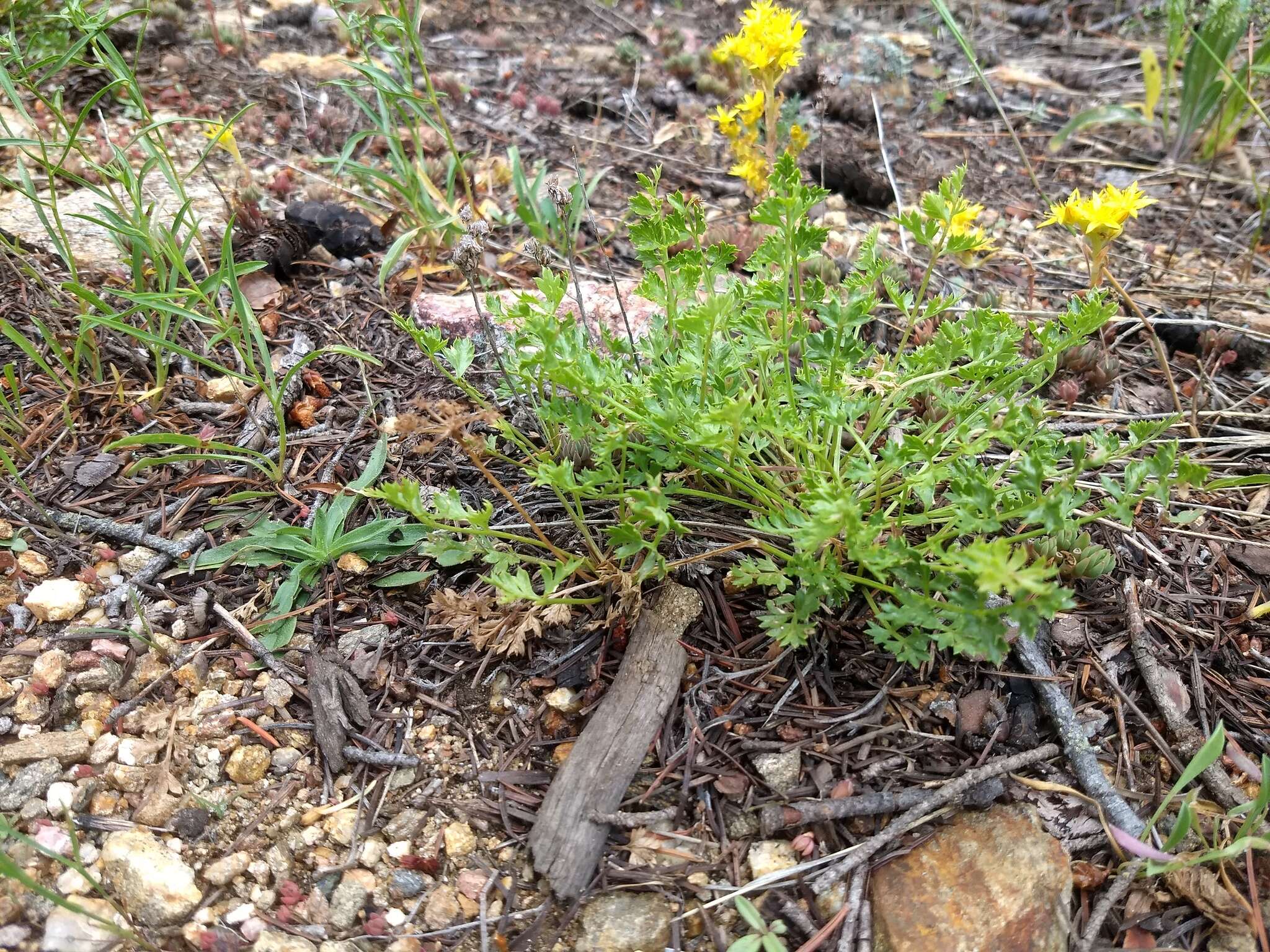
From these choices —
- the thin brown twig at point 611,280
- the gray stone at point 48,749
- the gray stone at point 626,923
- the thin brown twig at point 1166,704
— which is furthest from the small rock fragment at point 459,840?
the thin brown twig at point 1166,704

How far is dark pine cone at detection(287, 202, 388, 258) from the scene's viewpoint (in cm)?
323

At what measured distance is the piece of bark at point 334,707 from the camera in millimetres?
1946

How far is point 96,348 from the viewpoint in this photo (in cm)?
266

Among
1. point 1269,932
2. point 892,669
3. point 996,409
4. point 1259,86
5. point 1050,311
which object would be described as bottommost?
point 1269,932

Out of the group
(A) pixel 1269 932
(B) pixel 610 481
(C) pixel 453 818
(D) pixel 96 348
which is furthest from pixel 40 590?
(A) pixel 1269 932

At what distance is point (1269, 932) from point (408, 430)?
2.11m

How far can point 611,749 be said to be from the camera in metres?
1.89

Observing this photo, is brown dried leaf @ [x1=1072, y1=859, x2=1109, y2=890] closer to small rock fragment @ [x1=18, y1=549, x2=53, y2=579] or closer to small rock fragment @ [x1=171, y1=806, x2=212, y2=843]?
small rock fragment @ [x1=171, y1=806, x2=212, y2=843]

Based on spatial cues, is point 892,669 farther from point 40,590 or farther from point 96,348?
point 96,348

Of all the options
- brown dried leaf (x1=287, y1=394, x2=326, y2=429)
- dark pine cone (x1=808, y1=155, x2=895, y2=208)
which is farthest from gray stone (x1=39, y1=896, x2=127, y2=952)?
dark pine cone (x1=808, y1=155, x2=895, y2=208)

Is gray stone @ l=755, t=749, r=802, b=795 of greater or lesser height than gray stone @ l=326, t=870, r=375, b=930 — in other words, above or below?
above

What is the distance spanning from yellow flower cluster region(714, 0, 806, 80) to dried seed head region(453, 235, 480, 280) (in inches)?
50.9

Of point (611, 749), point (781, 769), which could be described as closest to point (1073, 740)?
point (781, 769)

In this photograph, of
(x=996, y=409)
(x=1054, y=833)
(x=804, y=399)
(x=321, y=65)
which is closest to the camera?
(x=1054, y=833)
